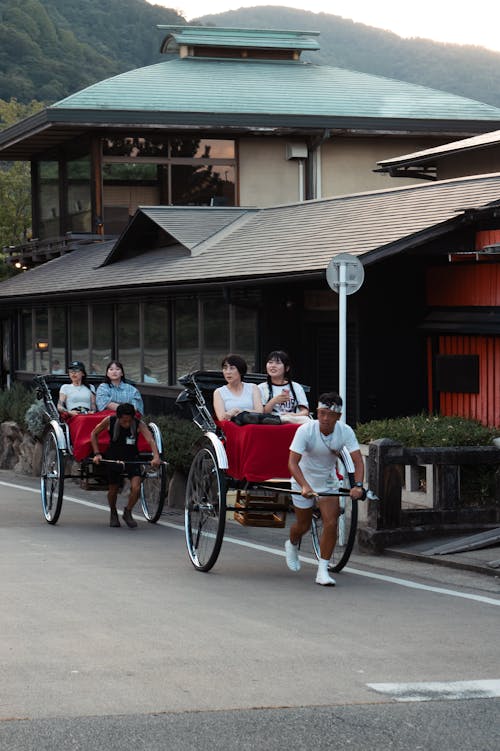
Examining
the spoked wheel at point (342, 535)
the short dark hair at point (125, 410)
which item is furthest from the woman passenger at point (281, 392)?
the short dark hair at point (125, 410)

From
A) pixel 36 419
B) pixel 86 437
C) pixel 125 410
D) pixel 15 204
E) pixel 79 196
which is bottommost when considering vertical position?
pixel 36 419

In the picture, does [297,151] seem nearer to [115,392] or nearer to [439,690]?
[115,392]

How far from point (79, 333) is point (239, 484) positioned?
60.4 feet

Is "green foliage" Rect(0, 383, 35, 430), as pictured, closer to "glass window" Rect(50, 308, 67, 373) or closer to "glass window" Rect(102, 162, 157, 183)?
"glass window" Rect(50, 308, 67, 373)

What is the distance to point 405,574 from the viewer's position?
11.8m

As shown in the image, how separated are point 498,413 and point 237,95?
2296 cm

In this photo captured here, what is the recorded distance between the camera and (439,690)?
702 cm

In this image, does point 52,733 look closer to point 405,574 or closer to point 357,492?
point 357,492

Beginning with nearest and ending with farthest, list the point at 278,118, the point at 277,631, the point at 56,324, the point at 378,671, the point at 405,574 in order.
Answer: the point at 378,671
the point at 277,631
the point at 405,574
the point at 56,324
the point at 278,118

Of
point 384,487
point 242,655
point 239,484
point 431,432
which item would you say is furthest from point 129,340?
point 242,655

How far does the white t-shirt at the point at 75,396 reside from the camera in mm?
18047

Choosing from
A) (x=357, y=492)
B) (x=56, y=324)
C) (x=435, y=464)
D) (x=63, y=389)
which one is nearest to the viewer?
(x=357, y=492)

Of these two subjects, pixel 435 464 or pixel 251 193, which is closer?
pixel 435 464

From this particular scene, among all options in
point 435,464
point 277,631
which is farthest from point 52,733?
point 435,464
